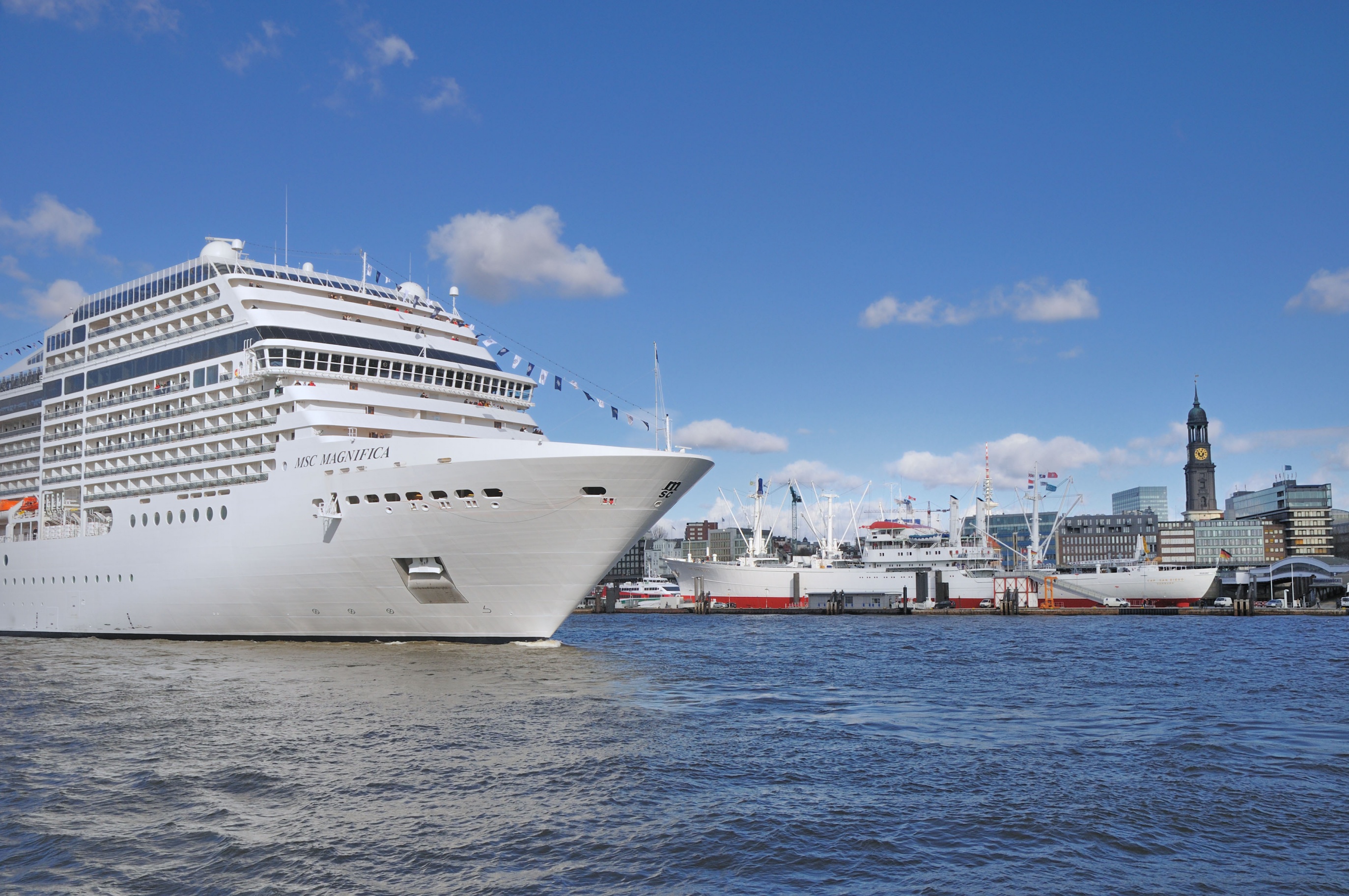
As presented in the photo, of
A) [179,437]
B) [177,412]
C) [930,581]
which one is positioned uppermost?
[177,412]

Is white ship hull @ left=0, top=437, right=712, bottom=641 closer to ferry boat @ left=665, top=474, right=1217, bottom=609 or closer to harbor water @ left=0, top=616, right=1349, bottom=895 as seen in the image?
harbor water @ left=0, top=616, right=1349, bottom=895

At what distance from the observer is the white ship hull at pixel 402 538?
A: 3006cm

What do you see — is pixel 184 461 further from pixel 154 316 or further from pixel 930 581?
pixel 930 581

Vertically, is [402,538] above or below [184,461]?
below

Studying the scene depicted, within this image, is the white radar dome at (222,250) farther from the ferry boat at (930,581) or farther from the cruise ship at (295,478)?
the ferry boat at (930,581)

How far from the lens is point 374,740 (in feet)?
60.6

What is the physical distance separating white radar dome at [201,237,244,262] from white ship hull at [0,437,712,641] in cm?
1005

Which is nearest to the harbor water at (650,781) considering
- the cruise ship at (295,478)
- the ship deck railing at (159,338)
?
the cruise ship at (295,478)

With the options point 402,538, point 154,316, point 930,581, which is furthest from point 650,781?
point 930,581

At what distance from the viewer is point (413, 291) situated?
4394cm

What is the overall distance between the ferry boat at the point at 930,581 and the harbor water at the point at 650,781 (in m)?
63.4

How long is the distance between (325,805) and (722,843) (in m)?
5.93

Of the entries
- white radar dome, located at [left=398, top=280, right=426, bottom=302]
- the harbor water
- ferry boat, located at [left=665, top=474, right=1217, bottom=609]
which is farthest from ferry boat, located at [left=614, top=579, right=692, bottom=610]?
the harbor water

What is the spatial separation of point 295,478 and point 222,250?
13.0 meters
